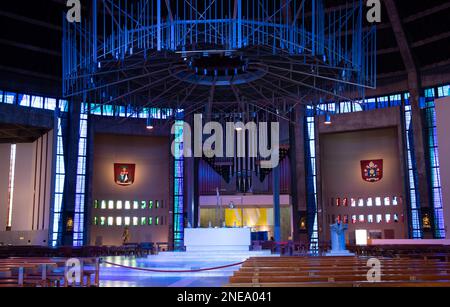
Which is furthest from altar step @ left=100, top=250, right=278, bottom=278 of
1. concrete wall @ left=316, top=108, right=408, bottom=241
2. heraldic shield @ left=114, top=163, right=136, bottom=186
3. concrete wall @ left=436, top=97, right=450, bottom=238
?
heraldic shield @ left=114, top=163, right=136, bottom=186

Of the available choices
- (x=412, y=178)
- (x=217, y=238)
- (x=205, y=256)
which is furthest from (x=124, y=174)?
(x=205, y=256)

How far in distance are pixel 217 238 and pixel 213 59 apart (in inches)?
310

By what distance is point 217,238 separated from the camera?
20516 mm

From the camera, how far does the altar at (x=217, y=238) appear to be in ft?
67.1

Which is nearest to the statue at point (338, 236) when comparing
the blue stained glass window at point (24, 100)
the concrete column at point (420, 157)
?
the concrete column at point (420, 157)

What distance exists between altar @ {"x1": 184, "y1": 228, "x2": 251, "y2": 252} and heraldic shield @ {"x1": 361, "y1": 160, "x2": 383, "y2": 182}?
68.1 ft

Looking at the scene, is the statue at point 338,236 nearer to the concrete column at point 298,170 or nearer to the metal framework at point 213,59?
the metal framework at point 213,59

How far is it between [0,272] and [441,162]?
1136 inches

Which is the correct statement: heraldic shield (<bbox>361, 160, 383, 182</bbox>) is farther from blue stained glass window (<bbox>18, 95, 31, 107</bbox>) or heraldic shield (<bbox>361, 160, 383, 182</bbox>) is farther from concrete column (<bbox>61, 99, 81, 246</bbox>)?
blue stained glass window (<bbox>18, 95, 31, 107</bbox>)

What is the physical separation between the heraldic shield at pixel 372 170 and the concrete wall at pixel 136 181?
1492cm

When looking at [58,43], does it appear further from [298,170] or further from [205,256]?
[205,256]

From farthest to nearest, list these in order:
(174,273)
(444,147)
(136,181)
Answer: (136,181) → (444,147) → (174,273)

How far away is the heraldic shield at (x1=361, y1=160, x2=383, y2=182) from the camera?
38.5 metres

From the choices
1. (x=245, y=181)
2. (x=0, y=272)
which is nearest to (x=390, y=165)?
(x=245, y=181)
